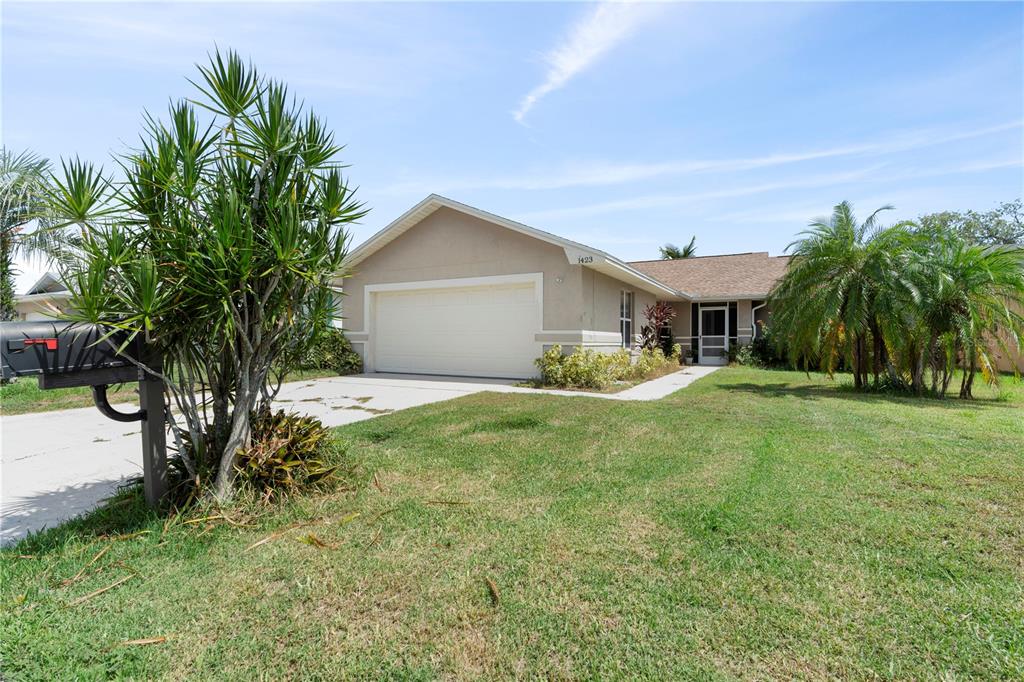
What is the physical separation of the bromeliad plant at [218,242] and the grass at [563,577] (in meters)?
0.99

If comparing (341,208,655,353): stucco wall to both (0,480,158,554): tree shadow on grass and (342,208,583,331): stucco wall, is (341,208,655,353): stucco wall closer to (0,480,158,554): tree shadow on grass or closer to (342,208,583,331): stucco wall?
(342,208,583,331): stucco wall

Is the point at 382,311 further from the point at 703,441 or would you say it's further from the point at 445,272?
Result: the point at 703,441

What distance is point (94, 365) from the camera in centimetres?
337

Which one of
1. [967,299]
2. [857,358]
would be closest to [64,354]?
[857,358]

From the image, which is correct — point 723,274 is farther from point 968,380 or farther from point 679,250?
point 679,250

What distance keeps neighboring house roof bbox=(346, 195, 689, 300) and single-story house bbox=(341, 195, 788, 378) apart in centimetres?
3

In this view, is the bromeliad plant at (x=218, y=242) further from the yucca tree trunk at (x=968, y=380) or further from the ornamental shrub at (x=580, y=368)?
the yucca tree trunk at (x=968, y=380)

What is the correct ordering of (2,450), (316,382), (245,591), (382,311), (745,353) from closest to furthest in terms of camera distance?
(245,591), (2,450), (316,382), (382,311), (745,353)

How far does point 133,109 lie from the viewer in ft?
12.1

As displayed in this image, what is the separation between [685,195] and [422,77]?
429 inches

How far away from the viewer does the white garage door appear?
13.1m

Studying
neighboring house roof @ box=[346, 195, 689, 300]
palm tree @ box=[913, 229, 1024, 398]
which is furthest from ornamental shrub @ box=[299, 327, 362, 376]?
palm tree @ box=[913, 229, 1024, 398]

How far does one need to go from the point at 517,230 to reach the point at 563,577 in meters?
10.4

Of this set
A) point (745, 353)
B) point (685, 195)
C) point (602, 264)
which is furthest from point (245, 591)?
point (745, 353)
